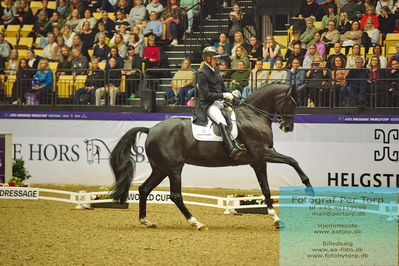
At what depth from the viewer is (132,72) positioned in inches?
875

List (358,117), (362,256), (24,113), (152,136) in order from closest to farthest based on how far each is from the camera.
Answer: (362,256), (152,136), (358,117), (24,113)

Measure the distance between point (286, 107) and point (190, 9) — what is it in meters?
10.8

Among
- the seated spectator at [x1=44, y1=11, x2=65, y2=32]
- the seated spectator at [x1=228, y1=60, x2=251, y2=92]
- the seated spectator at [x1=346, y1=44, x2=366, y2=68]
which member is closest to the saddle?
the seated spectator at [x1=228, y1=60, x2=251, y2=92]

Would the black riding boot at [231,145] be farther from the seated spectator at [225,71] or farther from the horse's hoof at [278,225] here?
the seated spectator at [225,71]

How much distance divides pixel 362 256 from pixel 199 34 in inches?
577

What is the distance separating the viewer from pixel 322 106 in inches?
790

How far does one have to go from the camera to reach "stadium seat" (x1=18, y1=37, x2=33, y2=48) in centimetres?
2659

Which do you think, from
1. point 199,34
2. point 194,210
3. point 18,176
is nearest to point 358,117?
point 194,210

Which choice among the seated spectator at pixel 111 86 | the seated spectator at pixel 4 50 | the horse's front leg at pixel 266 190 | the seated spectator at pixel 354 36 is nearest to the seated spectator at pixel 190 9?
the seated spectator at pixel 111 86

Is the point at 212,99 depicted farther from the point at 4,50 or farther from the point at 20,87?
the point at 4,50

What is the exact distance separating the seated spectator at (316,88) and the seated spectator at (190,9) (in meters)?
5.36

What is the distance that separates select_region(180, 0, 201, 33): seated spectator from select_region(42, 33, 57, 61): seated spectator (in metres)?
3.98

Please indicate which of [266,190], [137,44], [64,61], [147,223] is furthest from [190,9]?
[266,190]

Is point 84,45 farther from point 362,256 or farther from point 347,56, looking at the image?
point 362,256
